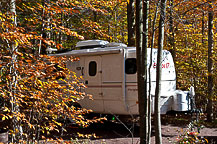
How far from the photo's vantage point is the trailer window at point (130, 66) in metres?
8.63

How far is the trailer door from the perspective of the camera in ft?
30.3

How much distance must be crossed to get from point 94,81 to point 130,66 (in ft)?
4.71

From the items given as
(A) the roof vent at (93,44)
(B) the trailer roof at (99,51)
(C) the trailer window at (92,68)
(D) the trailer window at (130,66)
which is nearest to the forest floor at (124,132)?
(D) the trailer window at (130,66)

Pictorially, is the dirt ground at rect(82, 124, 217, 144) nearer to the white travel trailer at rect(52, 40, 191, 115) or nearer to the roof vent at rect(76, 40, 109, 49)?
the white travel trailer at rect(52, 40, 191, 115)

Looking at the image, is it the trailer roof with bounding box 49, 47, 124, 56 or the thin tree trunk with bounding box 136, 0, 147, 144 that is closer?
the thin tree trunk with bounding box 136, 0, 147, 144

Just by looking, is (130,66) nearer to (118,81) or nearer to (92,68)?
(118,81)

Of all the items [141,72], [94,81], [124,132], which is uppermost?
[141,72]

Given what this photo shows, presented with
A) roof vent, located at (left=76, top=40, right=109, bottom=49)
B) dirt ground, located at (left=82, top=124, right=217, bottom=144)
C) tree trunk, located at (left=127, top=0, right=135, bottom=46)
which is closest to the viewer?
dirt ground, located at (left=82, top=124, right=217, bottom=144)

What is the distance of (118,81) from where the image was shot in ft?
28.7

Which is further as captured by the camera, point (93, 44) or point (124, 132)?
point (93, 44)

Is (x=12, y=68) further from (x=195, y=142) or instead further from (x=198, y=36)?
(x=198, y=36)

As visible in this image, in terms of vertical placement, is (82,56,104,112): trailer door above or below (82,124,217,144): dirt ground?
above

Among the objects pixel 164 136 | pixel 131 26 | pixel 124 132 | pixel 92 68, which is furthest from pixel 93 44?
pixel 164 136

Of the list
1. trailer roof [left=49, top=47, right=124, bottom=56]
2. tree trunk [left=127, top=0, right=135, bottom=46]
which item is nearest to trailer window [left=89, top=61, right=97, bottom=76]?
trailer roof [left=49, top=47, right=124, bottom=56]
